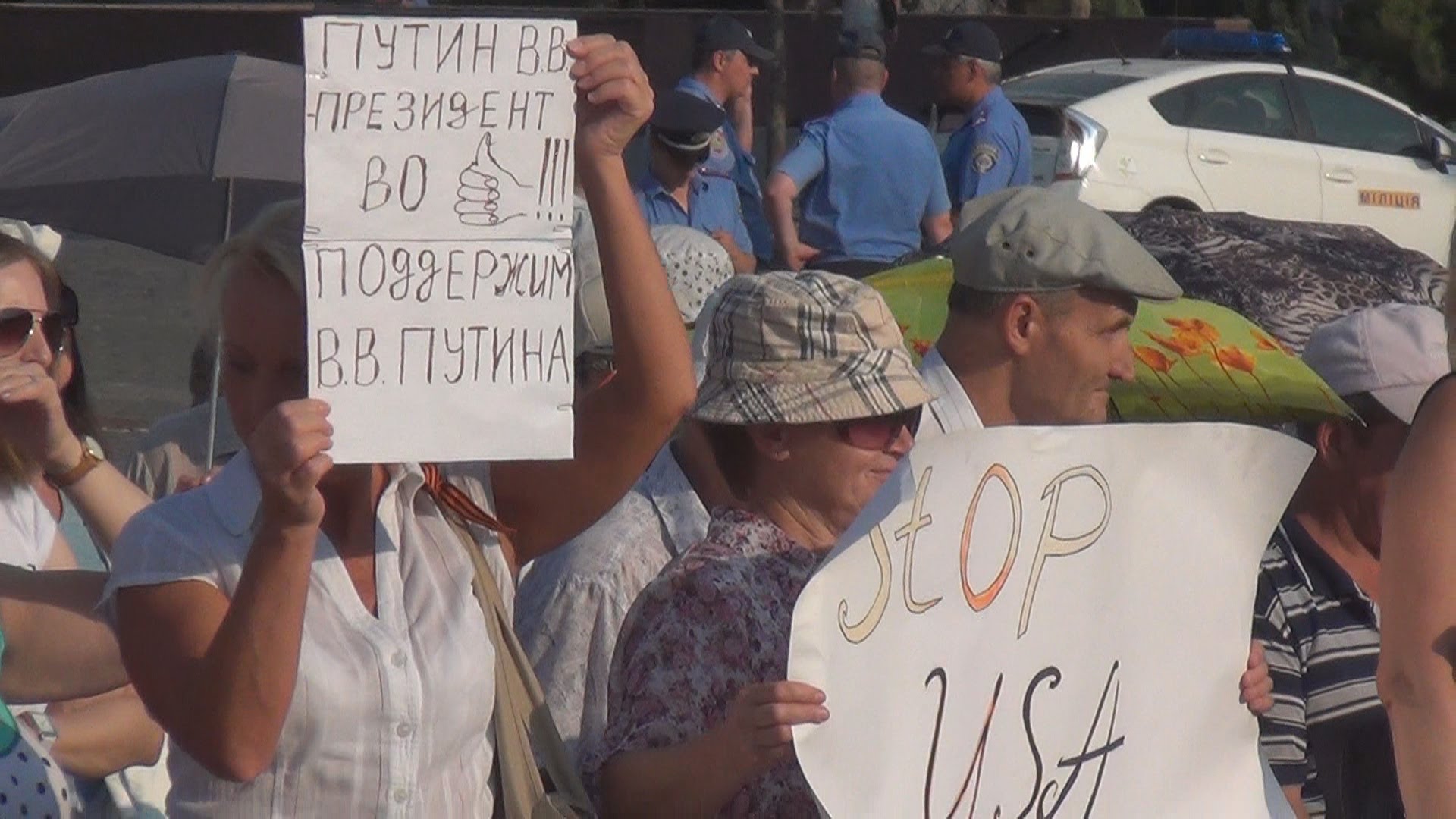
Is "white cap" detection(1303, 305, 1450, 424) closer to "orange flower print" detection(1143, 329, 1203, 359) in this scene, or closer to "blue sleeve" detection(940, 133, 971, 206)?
"orange flower print" detection(1143, 329, 1203, 359)

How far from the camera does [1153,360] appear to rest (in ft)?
14.4

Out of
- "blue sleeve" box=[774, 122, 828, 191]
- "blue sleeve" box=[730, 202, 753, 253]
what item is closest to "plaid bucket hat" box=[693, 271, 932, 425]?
"blue sleeve" box=[730, 202, 753, 253]

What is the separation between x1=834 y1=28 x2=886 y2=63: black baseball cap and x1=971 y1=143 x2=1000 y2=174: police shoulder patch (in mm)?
664

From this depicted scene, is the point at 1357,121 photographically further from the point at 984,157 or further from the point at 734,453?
the point at 734,453

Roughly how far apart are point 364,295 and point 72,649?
81cm

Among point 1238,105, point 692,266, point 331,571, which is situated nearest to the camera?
point 331,571

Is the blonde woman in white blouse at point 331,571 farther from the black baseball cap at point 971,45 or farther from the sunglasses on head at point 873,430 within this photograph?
the black baseball cap at point 971,45

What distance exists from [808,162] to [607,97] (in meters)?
6.60

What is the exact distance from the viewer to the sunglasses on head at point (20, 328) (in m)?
3.42

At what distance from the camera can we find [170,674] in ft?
8.01

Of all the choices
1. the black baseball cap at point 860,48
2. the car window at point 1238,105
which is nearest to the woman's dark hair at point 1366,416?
the black baseball cap at point 860,48

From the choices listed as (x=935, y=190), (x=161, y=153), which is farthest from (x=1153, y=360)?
(x=935, y=190)

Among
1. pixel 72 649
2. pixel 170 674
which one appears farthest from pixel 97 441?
pixel 170 674

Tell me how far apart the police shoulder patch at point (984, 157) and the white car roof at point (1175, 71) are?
4.61 metres
